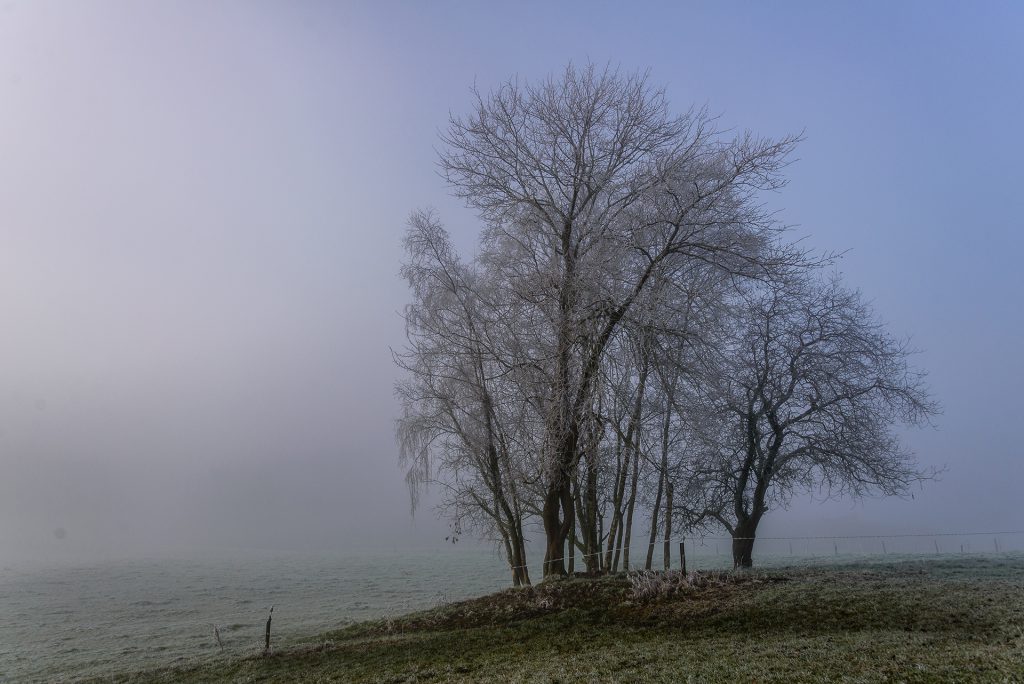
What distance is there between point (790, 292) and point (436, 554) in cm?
3805

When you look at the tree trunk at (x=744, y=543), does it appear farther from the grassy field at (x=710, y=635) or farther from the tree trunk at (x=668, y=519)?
the grassy field at (x=710, y=635)

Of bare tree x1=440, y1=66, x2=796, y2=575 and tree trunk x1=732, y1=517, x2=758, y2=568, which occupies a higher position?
bare tree x1=440, y1=66, x2=796, y2=575

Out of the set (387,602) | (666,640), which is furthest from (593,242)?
(387,602)

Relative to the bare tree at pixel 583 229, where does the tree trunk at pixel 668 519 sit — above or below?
below

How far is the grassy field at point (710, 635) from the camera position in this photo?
6840mm

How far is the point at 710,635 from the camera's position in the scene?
8898 mm

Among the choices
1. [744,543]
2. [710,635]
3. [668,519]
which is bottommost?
[710,635]

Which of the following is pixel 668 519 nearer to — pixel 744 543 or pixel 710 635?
pixel 744 543

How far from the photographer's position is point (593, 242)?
1391 cm

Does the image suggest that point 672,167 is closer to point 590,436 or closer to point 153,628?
point 590,436

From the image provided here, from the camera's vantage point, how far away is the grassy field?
22.4 feet

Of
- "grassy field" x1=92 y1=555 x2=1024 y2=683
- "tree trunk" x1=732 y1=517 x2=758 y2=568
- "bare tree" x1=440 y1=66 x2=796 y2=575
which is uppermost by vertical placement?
"bare tree" x1=440 y1=66 x2=796 y2=575

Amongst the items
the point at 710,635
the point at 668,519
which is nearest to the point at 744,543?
the point at 668,519

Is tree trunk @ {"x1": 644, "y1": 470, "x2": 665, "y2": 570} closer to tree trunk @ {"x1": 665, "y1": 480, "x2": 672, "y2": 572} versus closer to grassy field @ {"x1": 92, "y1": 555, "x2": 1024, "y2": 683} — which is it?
tree trunk @ {"x1": 665, "y1": 480, "x2": 672, "y2": 572}
